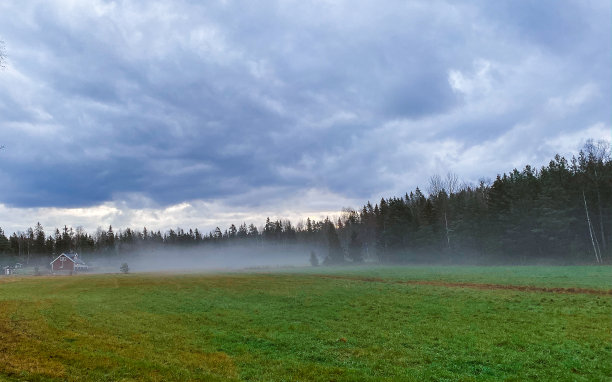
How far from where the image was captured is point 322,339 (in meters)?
18.5

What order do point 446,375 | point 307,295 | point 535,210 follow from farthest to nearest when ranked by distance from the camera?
point 535,210 → point 307,295 → point 446,375

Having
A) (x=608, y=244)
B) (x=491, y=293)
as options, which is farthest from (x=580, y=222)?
(x=491, y=293)

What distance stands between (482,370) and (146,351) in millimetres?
13965

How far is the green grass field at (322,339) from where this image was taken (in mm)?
13281

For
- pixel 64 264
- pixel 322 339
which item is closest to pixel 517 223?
pixel 322 339

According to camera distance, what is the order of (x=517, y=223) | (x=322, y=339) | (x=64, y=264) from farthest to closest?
(x=64, y=264)
(x=517, y=223)
(x=322, y=339)

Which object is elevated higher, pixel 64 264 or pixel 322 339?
pixel 64 264

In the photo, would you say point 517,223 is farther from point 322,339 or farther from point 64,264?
point 64,264

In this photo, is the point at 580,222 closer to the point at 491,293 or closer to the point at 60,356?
the point at 491,293

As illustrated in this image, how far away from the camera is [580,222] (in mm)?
74375

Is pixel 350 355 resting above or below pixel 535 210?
below

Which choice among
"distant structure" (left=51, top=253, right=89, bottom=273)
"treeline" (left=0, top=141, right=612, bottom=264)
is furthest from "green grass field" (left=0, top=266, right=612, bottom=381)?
"distant structure" (left=51, top=253, right=89, bottom=273)

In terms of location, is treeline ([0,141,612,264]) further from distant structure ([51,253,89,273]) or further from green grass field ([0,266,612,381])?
distant structure ([51,253,89,273])

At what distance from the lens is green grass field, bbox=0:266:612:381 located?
13281mm
